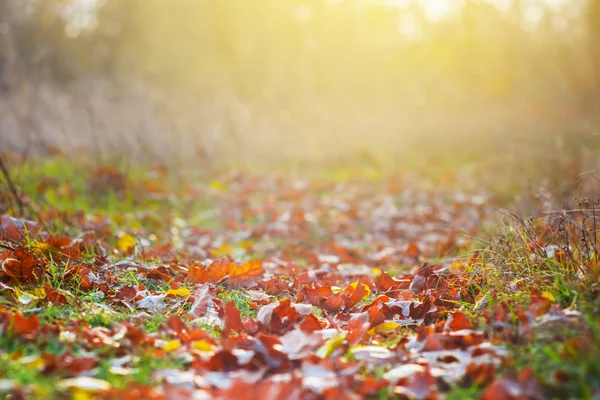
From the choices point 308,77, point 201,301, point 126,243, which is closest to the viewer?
point 201,301

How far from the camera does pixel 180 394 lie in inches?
69.1

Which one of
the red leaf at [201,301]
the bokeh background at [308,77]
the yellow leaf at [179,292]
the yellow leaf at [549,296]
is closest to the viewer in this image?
the yellow leaf at [549,296]

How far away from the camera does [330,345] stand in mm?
2158

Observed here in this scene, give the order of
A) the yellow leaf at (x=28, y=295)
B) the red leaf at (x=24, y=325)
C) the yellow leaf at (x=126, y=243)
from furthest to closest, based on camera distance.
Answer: the yellow leaf at (x=126, y=243) → the yellow leaf at (x=28, y=295) → the red leaf at (x=24, y=325)

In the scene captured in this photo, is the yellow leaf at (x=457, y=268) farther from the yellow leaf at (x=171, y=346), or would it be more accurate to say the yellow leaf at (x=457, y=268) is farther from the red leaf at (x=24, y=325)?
the red leaf at (x=24, y=325)

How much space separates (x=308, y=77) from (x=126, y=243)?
564 inches

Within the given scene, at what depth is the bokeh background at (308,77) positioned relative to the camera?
10023mm

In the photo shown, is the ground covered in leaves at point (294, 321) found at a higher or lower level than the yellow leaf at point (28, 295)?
lower

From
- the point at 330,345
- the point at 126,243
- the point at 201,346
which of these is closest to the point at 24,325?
the point at 201,346

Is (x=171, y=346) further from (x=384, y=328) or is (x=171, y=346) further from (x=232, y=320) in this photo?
(x=384, y=328)

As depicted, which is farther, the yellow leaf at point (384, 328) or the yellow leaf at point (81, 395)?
the yellow leaf at point (384, 328)

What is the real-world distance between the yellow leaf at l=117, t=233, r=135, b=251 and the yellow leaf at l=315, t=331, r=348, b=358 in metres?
2.21

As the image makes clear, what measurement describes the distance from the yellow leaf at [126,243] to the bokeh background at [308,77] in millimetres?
4560

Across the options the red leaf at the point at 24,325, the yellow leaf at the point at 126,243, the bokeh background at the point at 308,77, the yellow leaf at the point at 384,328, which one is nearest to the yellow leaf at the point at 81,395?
the red leaf at the point at 24,325
